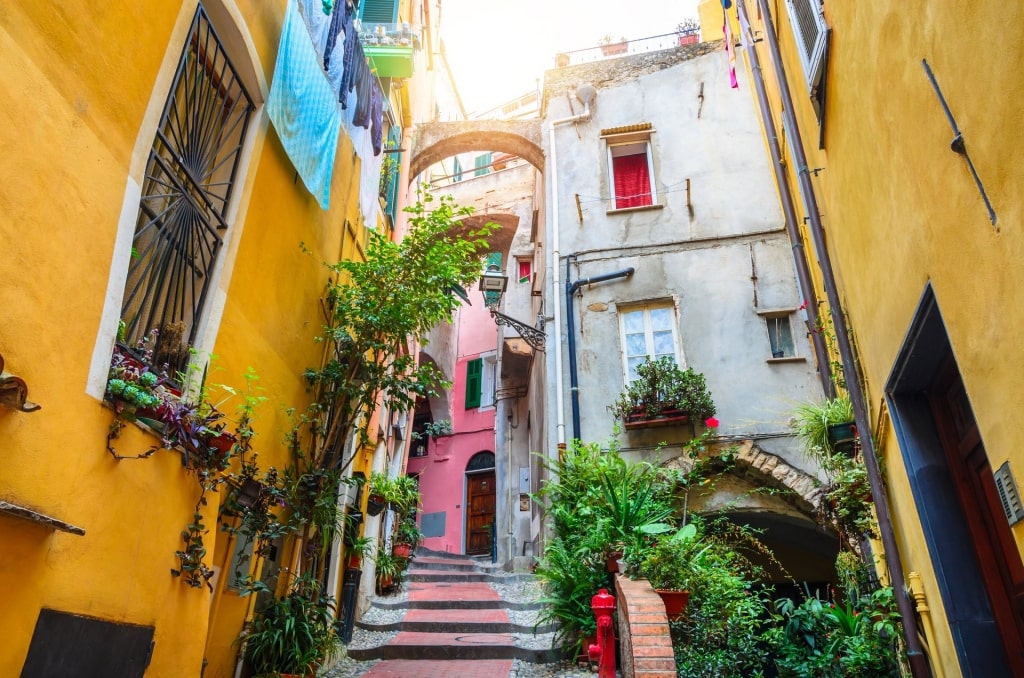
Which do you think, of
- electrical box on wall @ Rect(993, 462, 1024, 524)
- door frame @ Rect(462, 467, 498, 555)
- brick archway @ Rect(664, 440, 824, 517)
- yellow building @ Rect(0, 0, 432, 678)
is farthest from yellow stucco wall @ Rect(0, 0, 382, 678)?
door frame @ Rect(462, 467, 498, 555)

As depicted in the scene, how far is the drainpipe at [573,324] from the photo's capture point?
383 inches

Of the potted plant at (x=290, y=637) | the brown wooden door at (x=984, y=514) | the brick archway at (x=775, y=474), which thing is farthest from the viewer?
the brick archway at (x=775, y=474)

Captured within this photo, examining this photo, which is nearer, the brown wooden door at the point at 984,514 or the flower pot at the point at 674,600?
the brown wooden door at the point at 984,514

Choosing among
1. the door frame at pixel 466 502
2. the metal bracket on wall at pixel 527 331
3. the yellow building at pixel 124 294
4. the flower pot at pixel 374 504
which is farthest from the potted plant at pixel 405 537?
the door frame at pixel 466 502

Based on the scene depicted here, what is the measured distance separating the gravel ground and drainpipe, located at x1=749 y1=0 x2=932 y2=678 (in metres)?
2.78

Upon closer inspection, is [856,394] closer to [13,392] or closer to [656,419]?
[656,419]

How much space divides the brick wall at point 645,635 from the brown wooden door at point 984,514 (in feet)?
6.39

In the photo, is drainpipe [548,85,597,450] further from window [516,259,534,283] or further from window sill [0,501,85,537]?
window sill [0,501,85,537]

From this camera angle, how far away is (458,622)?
305 inches

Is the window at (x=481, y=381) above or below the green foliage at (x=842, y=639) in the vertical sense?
above

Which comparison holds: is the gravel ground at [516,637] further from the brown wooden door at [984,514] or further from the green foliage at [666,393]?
the brown wooden door at [984,514]

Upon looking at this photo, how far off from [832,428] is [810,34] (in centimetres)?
304

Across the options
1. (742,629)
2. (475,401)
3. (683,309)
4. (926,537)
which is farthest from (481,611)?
(475,401)

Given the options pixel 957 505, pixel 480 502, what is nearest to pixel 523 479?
pixel 480 502
